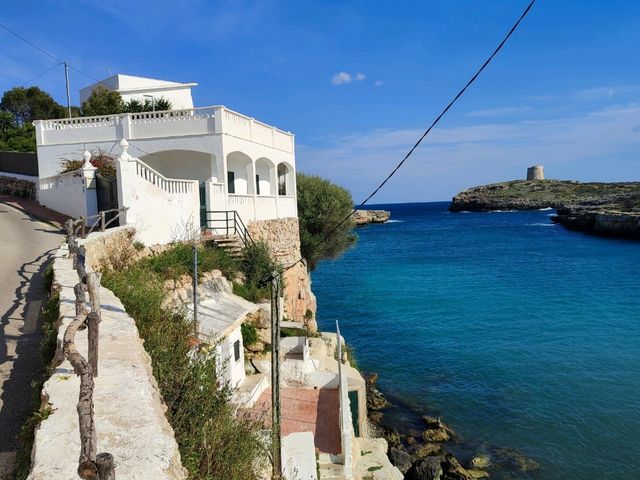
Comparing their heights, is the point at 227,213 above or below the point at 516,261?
above

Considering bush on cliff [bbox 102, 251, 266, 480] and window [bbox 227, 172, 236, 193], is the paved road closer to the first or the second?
bush on cliff [bbox 102, 251, 266, 480]

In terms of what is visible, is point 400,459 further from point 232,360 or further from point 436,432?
point 232,360

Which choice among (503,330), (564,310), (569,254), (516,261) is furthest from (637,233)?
(503,330)

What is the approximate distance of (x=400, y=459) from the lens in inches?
600

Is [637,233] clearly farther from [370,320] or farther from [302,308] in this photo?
[302,308]

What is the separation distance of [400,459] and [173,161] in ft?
50.0

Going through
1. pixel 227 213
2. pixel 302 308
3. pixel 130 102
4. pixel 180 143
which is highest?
pixel 130 102

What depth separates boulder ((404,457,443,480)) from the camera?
1443 centimetres

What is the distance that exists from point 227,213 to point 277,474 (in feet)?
41.8

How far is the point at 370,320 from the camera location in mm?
31250

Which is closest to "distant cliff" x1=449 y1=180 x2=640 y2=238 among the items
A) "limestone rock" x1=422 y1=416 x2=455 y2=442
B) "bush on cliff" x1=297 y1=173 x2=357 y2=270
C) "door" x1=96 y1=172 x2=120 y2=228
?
"bush on cliff" x1=297 y1=173 x2=357 y2=270

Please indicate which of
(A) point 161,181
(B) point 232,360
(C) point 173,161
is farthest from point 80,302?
(C) point 173,161

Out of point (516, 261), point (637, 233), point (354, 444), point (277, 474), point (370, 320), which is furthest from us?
point (637, 233)

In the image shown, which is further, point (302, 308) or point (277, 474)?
point (302, 308)
